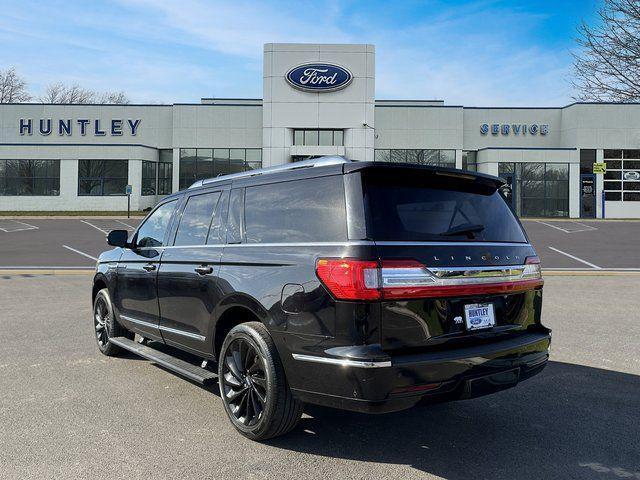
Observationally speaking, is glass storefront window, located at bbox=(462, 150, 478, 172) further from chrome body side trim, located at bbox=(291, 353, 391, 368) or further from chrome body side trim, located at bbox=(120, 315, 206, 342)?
chrome body side trim, located at bbox=(291, 353, 391, 368)

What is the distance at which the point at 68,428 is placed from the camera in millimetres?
3881

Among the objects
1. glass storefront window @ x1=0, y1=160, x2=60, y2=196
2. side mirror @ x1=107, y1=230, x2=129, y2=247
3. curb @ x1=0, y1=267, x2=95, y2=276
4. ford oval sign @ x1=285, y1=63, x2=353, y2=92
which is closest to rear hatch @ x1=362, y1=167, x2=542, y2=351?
side mirror @ x1=107, y1=230, x2=129, y2=247

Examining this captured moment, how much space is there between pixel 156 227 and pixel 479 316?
332cm

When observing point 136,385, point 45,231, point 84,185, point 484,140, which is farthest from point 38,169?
point 136,385

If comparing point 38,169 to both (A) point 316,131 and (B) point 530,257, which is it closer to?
(A) point 316,131

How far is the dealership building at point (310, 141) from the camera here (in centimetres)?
3719

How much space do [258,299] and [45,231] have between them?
23.5 meters

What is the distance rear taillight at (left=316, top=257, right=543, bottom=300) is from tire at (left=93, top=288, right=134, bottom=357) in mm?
3528

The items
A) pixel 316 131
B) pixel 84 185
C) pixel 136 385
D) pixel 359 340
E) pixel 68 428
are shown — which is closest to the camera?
pixel 359 340

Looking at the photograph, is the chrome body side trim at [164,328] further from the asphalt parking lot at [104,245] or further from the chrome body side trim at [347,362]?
the asphalt parking lot at [104,245]

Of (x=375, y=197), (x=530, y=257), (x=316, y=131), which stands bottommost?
(x=530, y=257)

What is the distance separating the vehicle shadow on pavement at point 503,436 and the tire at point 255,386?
0.20 meters

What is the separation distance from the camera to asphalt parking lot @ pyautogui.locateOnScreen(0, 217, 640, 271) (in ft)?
50.6

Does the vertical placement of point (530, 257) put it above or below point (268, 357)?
above
